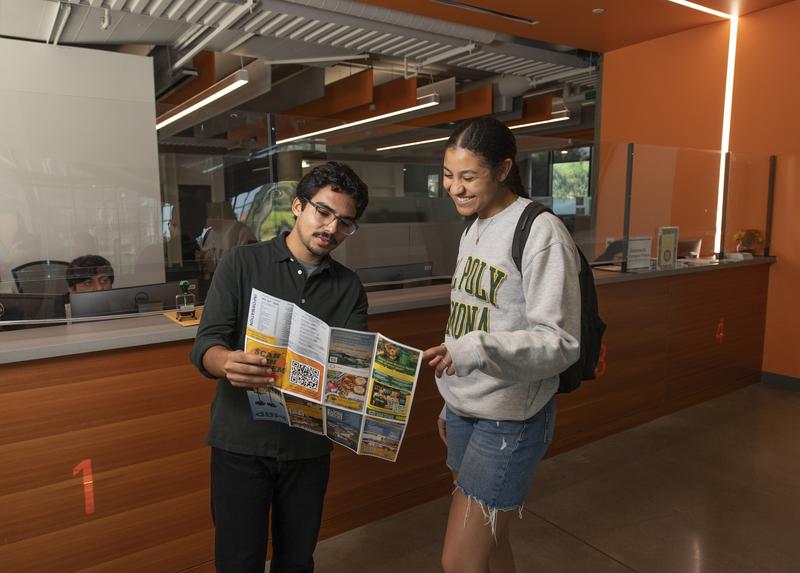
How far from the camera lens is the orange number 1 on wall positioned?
6.43 ft

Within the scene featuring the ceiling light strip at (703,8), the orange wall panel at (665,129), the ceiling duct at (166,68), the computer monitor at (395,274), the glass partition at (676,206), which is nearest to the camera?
the computer monitor at (395,274)

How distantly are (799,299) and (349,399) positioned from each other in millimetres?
5013

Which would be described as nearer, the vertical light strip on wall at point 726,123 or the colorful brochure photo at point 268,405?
the colorful brochure photo at point 268,405

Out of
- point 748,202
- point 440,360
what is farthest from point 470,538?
point 748,202

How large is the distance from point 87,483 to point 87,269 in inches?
46.6

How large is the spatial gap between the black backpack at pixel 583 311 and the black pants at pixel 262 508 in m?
0.75

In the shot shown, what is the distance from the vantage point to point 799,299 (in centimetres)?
491

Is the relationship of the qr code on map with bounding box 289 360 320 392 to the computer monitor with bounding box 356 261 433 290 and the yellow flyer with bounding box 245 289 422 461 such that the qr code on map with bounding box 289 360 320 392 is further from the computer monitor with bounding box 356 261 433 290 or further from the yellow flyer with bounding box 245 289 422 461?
the computer monitor with bounding box 356 261 433 290

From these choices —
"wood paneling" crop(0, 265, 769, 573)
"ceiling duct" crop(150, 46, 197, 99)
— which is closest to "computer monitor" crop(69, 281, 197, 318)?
"wood paneling" crop(0, 265, 769, 573)

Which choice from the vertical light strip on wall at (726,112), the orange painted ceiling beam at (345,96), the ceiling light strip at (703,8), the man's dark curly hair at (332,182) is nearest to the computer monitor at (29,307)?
the man's dark curly hair at (332,182)

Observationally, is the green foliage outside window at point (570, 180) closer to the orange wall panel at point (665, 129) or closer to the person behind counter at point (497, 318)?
the orange wall panel at point (665, 129)

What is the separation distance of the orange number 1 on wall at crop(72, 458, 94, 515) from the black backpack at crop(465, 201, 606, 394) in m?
1.59

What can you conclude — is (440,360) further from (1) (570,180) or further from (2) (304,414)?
(1) (570,180)

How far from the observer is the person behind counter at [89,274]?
8.94 feet
